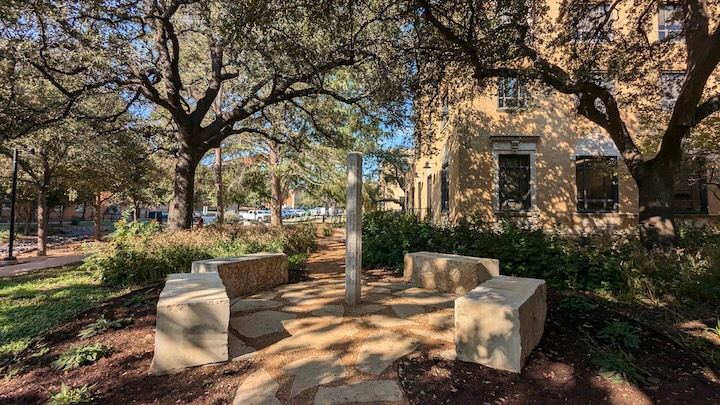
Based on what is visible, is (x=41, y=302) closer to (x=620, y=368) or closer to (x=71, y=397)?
(x=71, y=397)

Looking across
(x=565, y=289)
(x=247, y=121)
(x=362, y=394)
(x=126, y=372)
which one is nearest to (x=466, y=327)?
(x=362, y=394)

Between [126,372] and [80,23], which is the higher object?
[80,23]

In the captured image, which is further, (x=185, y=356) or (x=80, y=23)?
(x=80, y=23)

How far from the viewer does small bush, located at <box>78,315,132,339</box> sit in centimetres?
378

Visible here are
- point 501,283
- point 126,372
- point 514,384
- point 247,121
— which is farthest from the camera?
point 247,121

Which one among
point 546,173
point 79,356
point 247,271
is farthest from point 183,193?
point 546,173

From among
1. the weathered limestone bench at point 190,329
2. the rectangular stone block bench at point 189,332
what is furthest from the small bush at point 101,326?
the rectangular stone block bench at point 189,332

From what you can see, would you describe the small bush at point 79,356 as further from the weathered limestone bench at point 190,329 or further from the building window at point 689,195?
the building window at point 689,195

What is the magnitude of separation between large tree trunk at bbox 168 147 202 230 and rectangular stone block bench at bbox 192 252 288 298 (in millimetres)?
4770

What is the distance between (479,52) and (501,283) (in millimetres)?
4543

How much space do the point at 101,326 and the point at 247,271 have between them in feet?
6.20

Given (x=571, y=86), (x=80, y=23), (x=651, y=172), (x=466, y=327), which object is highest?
(x=80, y=23)

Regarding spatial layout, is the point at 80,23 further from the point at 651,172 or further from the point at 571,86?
the point at 651,172

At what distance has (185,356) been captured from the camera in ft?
9.92
